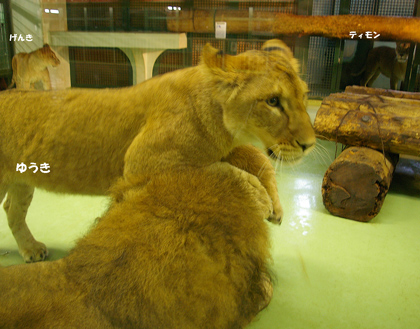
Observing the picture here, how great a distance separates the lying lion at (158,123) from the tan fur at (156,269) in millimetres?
320

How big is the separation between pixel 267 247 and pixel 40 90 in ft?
3.53

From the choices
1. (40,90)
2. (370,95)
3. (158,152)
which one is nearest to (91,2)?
(40,90)

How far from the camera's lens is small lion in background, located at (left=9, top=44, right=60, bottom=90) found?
1.37 meters

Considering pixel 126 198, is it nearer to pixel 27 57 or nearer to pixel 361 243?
pixel 27 57

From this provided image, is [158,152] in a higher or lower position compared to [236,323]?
higher

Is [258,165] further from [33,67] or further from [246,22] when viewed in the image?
[33,67]

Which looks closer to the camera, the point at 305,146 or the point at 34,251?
the point at 305,146

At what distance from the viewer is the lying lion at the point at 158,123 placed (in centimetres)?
119

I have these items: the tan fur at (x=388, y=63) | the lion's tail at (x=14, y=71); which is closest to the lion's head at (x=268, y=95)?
the lion's tail at (x=14, y=71)

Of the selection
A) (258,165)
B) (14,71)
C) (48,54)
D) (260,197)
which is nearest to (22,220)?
(14,71)

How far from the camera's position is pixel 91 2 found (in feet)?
4.21

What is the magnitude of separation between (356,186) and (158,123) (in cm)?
162

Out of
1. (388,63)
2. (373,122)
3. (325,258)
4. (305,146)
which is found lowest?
(325,258)

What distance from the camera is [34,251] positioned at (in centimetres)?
171
